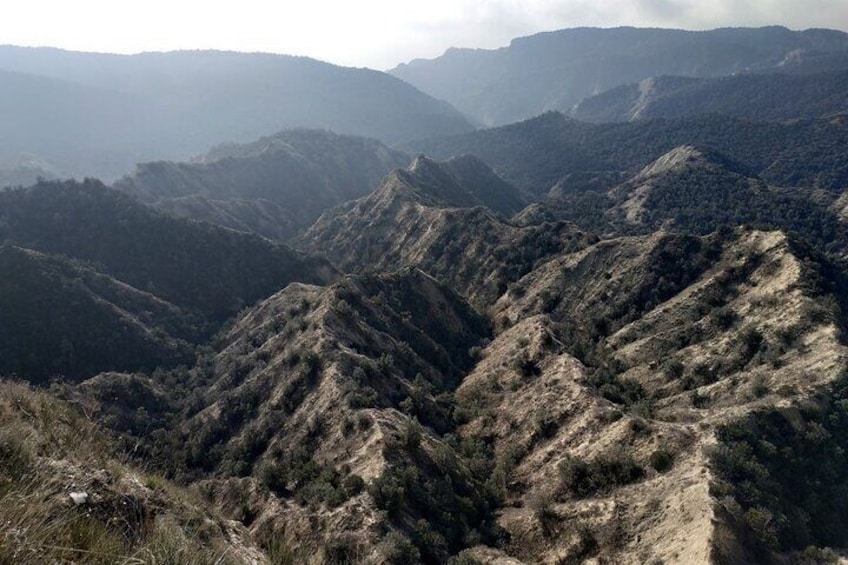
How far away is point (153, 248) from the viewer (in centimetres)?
11238

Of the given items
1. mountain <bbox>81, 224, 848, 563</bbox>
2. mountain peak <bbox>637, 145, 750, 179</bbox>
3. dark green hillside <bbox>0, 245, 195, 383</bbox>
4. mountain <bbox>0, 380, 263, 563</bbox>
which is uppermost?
mountain peak <bbox>637, 145, 750, 179</bbox>

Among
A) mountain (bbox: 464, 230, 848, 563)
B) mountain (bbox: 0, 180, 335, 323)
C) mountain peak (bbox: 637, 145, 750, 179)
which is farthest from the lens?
mountain peak (bbox: 637, 145, 750, 179)

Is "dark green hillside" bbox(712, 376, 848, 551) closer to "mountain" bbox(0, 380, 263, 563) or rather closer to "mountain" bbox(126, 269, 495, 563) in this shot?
"mountain" bbox(126, 269, 495, 563)

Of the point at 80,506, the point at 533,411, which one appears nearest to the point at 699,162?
the point at 533,411

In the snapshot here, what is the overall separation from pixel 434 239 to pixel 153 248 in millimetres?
59876

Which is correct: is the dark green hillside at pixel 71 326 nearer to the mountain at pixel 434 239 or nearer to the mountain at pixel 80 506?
the mountain at pixel 434 239

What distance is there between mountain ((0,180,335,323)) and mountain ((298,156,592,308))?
792 inches

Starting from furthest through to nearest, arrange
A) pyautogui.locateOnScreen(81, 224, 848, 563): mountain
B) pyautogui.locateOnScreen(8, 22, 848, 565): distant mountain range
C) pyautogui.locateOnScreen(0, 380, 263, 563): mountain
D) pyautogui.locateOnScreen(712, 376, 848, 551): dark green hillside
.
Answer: pyautogui.locateOnScreen(81, 224, 848, 563): mountain → pyautogui.locateOnScreen(712, 376, 848, 551): dark green hillside → pyautogui.locateOnScreen(8, 22, 848, 565): distant mountain range → pyautogui.locateOnScreen(0, 380, 263, 563): mountain

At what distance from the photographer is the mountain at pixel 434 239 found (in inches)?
4119

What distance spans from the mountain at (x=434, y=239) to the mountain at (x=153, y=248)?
2013cm

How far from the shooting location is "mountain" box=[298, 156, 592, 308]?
10462cm

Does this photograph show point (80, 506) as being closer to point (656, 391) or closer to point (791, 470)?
point (791, 470)

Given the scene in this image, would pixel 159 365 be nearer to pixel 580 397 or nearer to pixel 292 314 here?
pixel 292 314

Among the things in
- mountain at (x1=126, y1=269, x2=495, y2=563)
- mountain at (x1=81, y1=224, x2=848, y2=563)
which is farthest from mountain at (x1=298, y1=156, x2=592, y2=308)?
mountain at (x1=126, y1=269, x2=495, y2=563)
